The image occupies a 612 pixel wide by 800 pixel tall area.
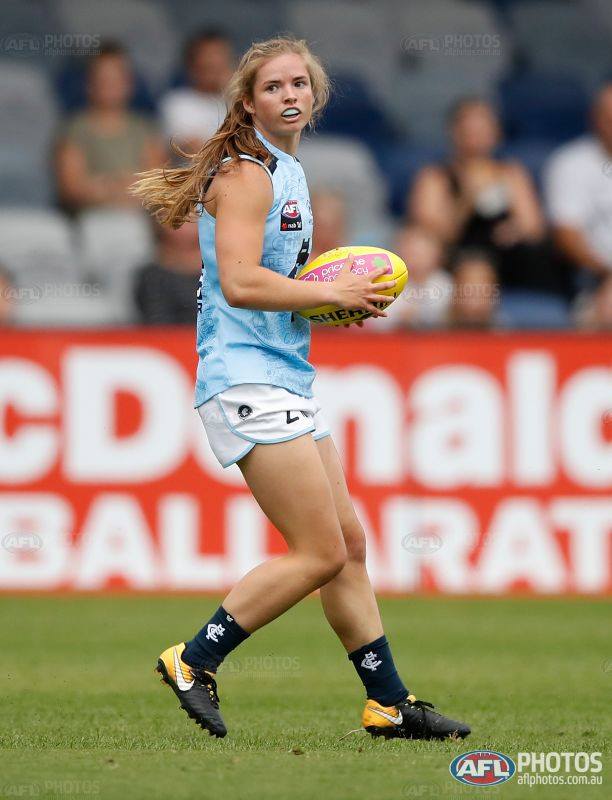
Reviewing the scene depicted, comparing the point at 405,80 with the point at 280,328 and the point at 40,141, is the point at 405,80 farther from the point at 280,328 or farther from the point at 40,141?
the point at 280,328

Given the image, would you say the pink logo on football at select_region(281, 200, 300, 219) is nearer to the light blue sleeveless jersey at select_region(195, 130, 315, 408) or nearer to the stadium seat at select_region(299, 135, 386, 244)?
the light blue sleeveless jersey at select_region(195, 130, 315, 408)

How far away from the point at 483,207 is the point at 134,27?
13.1 ft

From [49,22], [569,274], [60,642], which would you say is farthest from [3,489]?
[49,22]

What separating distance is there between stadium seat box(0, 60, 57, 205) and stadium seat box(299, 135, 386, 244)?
2212mm

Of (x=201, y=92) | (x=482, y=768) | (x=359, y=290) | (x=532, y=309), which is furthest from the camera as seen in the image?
(x=201, y=92)

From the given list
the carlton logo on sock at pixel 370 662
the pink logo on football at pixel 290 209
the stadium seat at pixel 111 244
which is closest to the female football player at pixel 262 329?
the pink logo on football at pixel 290 209

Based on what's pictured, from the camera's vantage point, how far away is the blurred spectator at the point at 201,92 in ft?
40.9

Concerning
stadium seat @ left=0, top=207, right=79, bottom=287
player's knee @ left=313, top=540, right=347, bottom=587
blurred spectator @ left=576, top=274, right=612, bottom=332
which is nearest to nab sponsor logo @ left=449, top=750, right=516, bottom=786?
player's knee @ left=313, top=540, right=347, bottom=587

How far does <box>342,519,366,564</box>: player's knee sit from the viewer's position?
5.39 metres

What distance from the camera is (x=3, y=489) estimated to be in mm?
10039

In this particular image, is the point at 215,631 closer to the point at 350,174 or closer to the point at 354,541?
the point at 354,541

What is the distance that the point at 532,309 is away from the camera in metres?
11.9

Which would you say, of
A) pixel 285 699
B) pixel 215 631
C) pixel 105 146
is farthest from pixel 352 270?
pixel 105 146

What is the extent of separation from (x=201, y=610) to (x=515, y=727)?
157 inches
